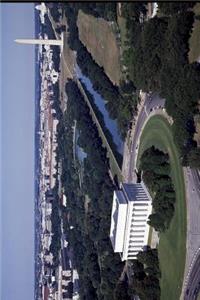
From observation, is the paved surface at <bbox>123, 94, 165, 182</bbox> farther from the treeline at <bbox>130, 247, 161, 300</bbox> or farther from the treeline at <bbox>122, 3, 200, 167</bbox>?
the treeline at <bbox>130, 247, 161, 300</bbox>

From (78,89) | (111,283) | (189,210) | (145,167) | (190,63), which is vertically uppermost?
(78,89)

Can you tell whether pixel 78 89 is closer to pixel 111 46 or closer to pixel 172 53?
pixel 111 46

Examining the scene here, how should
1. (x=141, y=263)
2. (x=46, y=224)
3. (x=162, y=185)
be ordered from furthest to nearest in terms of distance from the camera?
(x=46, y=224) → (x=141, y=263) → (x=162, y=185)

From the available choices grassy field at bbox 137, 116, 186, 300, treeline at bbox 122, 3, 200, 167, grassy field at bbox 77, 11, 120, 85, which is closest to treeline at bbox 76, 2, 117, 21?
grassy field at bbox 77, 11, 120, 85

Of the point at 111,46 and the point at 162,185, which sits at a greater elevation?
the point at 111,46

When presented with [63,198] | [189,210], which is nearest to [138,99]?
[189,210]

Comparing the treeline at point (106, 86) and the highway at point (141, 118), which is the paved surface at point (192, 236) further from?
the treeline at point (106, 86)

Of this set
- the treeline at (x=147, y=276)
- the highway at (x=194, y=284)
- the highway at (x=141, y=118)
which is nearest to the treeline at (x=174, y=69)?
the highway at (x=141, y=118)

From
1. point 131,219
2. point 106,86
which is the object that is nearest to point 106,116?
point 106,86
